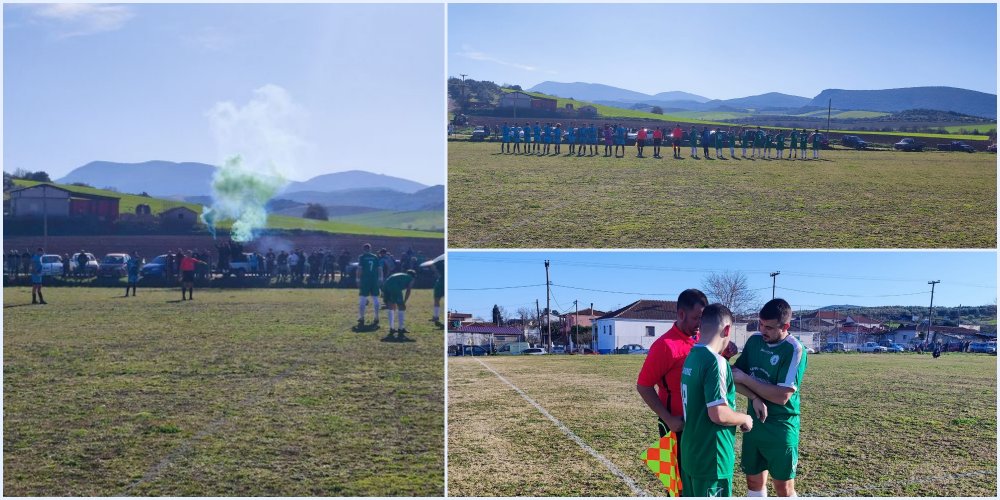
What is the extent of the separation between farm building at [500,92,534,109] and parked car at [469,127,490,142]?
2.12 feet

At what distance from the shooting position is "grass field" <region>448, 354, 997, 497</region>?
4953mm

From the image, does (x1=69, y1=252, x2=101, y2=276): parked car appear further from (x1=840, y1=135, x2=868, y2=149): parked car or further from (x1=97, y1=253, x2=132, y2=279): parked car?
(x1=840, y1=135, x2=868, y2=149): parked car

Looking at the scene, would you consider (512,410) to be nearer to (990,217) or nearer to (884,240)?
(884,240)

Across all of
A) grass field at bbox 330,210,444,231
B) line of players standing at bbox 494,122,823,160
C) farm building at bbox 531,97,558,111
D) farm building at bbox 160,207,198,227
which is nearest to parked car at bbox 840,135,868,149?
line of players standing at bbox 494,122,823,160

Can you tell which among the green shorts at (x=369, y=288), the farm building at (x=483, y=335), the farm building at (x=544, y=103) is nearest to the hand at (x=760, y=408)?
the farm building at (x=483, y=335)

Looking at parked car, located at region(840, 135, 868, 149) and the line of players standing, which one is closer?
parked car, located at region(840, 135, 868, 149)

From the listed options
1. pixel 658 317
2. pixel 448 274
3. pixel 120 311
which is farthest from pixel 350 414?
pixel 120 311

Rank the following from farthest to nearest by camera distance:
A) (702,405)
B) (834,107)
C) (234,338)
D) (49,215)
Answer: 1. (49,215)
2. (234,338)
3. (834,107)
4. (702,405)

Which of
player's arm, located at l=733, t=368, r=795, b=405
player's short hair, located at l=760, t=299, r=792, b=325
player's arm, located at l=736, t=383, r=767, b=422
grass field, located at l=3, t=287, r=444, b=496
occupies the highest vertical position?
player's short hair, located at l=760, t=299, r=792, b=325

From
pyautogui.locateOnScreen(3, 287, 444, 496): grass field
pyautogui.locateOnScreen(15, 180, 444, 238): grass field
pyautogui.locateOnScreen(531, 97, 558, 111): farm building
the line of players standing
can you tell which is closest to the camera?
pyautogui.locateOnScreen(3, 287, 444, 496): grass field

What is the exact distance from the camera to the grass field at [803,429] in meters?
4.95

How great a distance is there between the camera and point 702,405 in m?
3.04

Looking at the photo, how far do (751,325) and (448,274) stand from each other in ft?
6.69

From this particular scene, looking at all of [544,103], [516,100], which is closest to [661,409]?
[516,100]
